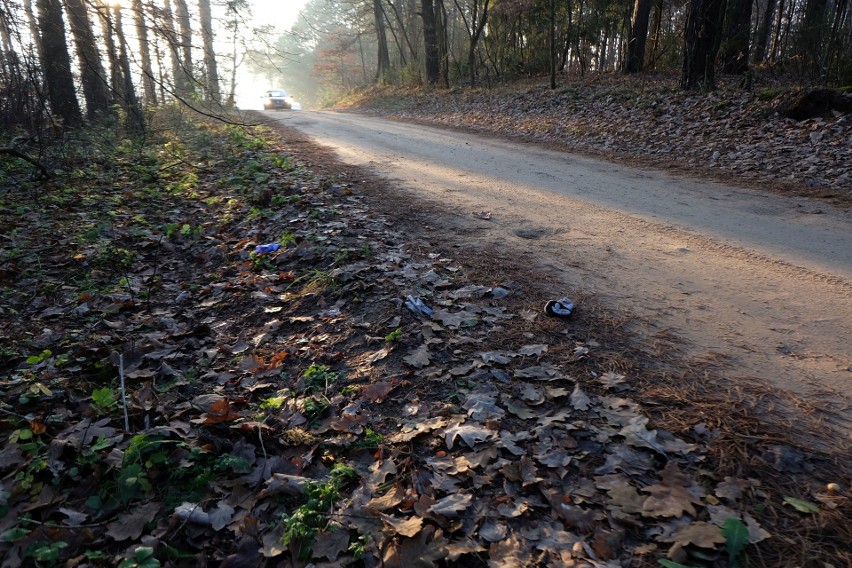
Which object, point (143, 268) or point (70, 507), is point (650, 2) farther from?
point (70, 507)

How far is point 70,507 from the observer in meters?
2.45

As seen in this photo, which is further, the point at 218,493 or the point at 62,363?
the point at 62,363

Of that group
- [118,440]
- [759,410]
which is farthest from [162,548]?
[759,410]

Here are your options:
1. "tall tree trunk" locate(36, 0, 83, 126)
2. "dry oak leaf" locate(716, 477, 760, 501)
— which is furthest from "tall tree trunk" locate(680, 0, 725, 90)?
"tall tree trunk" locate(36, 0, 83, 126)

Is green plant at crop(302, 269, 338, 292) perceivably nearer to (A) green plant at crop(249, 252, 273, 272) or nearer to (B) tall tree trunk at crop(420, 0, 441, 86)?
(A) green plant at crop(249, 252, 273, 272)

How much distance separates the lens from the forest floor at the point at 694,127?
7.36 m

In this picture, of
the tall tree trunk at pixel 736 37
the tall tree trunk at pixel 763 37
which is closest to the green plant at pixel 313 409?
the tall tree trunk at pixel 736 37

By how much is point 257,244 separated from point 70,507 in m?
3.54

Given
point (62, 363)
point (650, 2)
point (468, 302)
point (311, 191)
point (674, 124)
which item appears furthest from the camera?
point (650, 2)

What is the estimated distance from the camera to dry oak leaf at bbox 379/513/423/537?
2.12 metres

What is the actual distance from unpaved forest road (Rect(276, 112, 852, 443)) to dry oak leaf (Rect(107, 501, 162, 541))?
9.35 ft

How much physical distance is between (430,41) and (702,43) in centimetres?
1367

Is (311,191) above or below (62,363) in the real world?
above

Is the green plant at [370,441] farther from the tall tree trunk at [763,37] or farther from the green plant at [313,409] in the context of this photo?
the tall tree trunk at [763,37]
